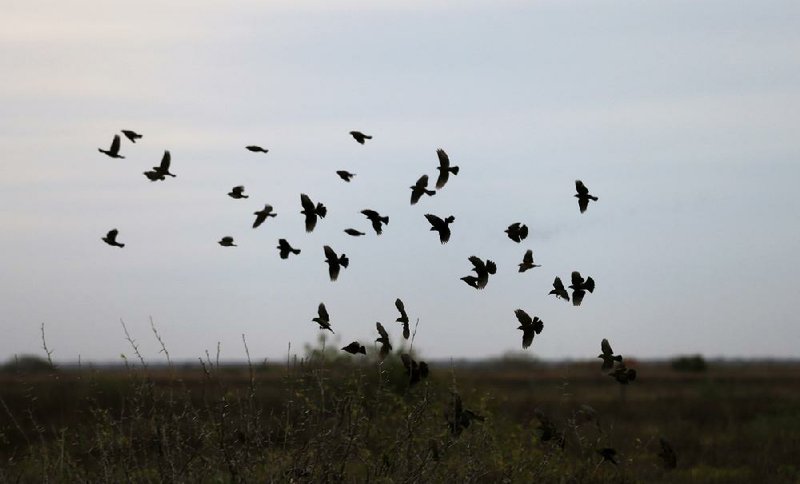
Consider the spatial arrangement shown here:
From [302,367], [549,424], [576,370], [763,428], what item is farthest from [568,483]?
[576,370]

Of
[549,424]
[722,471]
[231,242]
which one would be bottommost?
[722,471]

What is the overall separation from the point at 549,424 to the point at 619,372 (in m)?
0.77

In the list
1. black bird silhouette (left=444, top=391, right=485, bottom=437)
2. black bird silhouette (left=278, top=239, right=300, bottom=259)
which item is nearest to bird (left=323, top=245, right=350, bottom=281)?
black bird silhouette (left=278, top=239, right=300, bottom=259)

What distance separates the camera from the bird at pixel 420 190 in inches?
305

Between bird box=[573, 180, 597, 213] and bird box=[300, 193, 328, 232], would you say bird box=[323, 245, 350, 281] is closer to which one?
bird box=[300, 193, 328, 232]

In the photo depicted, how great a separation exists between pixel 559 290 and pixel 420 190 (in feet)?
4.26

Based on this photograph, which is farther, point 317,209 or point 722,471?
point 722,471

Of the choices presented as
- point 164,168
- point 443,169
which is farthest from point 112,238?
point 443,169

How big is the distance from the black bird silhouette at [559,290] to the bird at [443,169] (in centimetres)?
113

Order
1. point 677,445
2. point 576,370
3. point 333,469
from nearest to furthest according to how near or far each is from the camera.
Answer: point 333,469
point 677,445
point 576,370

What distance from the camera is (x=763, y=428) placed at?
2219 cm

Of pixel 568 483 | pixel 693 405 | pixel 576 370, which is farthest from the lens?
pixel 576 370

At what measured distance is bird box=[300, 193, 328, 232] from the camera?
7.46m

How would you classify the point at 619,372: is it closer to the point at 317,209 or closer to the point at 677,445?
the point at 317,209
